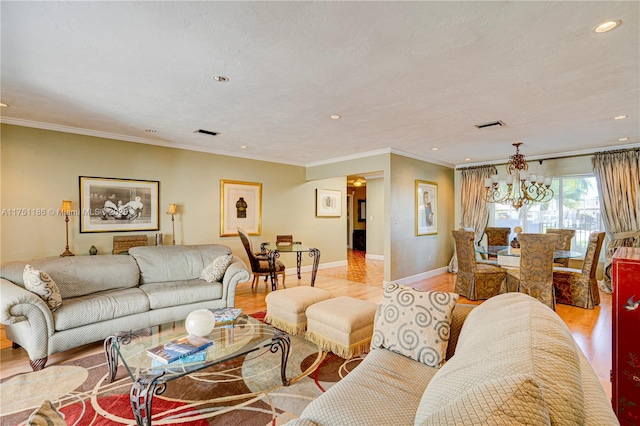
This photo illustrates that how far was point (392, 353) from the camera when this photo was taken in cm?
183

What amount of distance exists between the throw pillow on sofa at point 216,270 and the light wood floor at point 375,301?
0.65 m

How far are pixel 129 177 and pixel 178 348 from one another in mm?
3639

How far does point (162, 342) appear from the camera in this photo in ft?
7.62

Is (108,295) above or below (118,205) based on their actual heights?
below

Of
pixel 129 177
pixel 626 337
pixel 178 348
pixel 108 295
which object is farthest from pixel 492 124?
pixel 129 177

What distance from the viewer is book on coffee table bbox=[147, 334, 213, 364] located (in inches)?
79.5

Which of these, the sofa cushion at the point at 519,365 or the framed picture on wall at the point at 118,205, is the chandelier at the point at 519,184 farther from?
the framed picture on wall at the point at 118,205

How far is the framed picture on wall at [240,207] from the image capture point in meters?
5.78

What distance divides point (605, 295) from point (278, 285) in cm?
553

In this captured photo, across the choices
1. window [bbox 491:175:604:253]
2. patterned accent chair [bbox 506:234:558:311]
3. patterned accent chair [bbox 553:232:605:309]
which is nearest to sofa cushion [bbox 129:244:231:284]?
patterned accent chair [bbox 506:234:558:311]

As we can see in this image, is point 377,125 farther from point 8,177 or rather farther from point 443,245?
point 8,177

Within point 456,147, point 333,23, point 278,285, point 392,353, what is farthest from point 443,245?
point 333,23

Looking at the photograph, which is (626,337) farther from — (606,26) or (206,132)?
(206,132)

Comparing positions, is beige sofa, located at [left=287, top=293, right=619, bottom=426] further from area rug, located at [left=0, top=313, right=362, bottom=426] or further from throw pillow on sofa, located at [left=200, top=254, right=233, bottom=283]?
throw pillow on sofa, located at [left=200, top=254, right=233, bottom=283]
